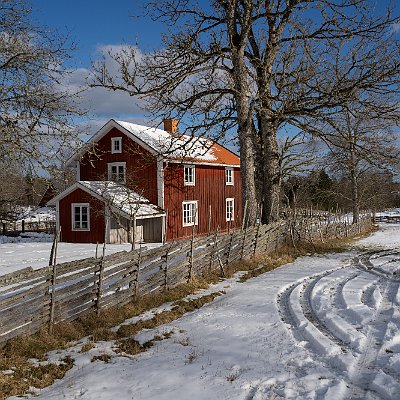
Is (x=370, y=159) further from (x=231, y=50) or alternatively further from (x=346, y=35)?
(x=231, y=50)

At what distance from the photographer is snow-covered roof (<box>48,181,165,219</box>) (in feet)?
76.9

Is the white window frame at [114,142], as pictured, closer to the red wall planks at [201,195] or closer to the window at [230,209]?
→ the red wall planks at [201,195]

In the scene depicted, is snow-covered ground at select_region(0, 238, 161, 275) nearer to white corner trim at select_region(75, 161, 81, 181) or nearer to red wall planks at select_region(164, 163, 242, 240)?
red wall planks at select_region(164, 163, 242, 240)

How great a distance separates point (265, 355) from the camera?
625 cm

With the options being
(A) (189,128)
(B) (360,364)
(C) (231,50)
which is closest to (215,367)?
(B) (360,364)

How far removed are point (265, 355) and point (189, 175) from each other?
72.3ft

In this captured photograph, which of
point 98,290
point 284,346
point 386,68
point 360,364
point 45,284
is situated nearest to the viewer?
point 360,364

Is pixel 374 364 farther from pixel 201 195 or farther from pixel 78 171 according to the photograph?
pixel 78 171

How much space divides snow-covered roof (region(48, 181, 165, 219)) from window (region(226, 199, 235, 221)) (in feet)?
24.4

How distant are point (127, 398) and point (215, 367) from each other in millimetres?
1359

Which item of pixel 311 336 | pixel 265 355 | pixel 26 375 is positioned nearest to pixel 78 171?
pixel 26 375

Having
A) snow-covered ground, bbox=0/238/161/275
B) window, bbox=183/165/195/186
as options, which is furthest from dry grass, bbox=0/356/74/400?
window, bbox=183/165/195/186

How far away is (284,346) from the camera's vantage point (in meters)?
6.61

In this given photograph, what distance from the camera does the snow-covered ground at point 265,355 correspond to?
203 inches
